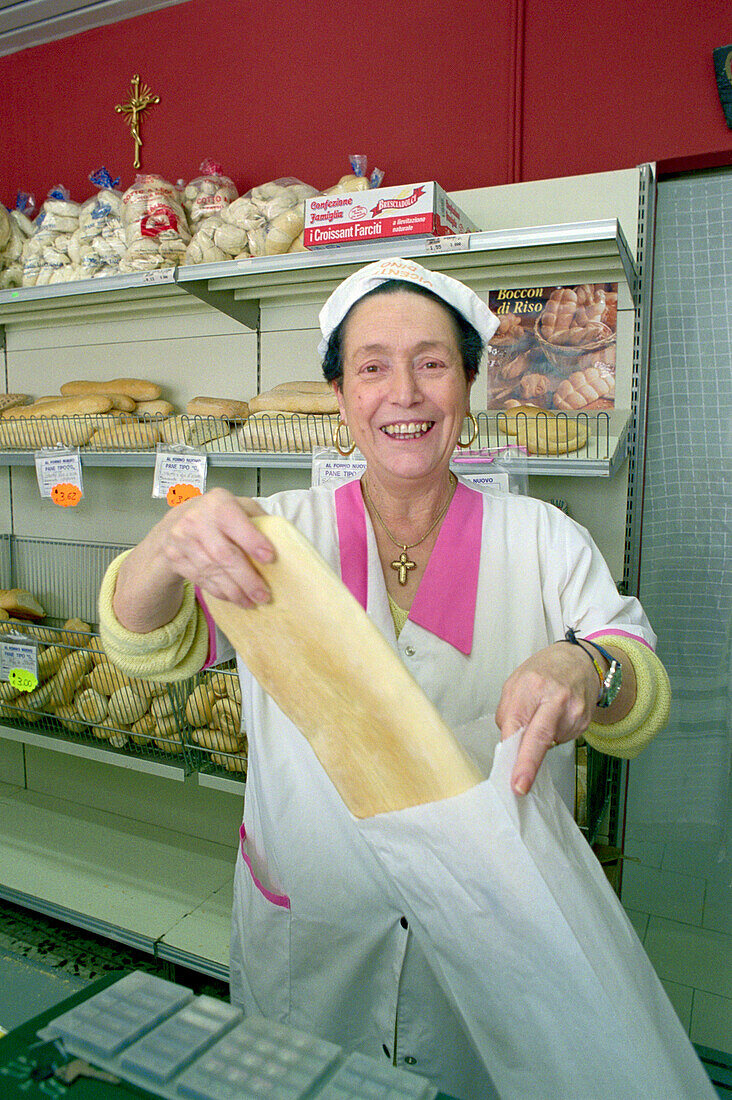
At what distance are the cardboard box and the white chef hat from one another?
635 millimetres

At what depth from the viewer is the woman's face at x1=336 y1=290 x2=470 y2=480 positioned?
46.6 inches

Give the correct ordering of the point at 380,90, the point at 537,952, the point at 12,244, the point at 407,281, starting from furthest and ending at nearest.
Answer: the point at 12,244
the point at 380,90
the point at 407,281
the point at 537,952

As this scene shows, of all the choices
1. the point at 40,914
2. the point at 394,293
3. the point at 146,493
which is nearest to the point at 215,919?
the point at 40,914

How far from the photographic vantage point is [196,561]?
77cm

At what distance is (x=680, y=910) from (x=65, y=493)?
7.64ft

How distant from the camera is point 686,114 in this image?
Result: 2072 millimetres

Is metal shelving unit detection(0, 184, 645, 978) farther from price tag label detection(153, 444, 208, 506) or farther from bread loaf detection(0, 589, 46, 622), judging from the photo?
bread loaf detection(0, 589, 46, 622)

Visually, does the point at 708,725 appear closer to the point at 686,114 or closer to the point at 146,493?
the point at 686,114

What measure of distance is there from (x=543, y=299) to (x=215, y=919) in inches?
80.0

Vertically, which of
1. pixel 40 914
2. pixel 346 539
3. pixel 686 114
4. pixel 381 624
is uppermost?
pixel 686 114

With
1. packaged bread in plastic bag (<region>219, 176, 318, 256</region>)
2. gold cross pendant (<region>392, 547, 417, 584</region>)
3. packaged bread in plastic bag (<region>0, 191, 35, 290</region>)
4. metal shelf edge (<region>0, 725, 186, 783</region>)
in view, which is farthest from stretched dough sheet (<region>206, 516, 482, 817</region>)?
packaged bread in plastic bag (<region>0, 191, 35, 290</region>)

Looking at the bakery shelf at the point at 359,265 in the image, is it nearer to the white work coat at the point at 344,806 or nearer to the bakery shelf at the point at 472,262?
the bakery shelf at the point at 472,262

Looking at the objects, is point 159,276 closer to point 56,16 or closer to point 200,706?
point 200,706

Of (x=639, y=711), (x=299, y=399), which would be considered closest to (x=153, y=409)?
(x=299, y=399)
